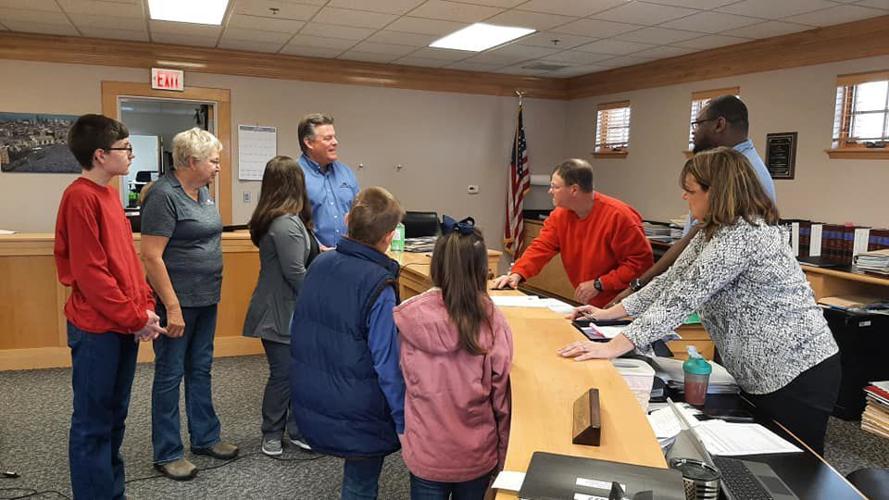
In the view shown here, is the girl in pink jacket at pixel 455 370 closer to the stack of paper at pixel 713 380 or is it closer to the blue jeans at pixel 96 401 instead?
the stack of paper at pixel 713 380

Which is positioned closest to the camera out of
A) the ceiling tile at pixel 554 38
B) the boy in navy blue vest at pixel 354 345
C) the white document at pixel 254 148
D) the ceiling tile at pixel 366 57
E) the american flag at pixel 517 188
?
the boy in navy blue vest at pixel 354 345

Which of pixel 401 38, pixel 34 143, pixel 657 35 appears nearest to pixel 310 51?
pixel 401 38

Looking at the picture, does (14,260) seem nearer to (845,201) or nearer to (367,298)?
(367,298)

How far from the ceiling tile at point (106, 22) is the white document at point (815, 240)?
5.44 metres

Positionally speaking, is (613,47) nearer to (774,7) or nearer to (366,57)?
(774,7)

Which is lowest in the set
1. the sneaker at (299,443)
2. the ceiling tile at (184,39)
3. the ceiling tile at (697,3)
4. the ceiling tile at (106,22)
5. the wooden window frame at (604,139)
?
the sneaker at (299,443)

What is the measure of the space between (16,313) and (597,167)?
6078 mm

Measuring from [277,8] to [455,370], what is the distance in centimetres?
385

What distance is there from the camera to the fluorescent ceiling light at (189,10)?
15.7 feet

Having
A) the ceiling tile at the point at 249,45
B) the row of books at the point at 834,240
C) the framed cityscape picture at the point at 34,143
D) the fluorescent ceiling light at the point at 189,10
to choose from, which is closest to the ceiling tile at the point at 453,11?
the fluorescent ceiling light at the point at 189,10

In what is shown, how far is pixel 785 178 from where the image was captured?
547 cm

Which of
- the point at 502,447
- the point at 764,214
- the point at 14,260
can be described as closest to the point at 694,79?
the point at 764,214

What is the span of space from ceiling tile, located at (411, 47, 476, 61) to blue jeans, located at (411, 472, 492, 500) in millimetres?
5110

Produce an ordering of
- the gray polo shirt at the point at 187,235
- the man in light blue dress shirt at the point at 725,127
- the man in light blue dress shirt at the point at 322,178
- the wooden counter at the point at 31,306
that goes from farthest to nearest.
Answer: the wooden counter at the point at 31,306, the man in light blue dress shirt at the point at 322,178, the man in light blue dress shirt at the point at 725,127, the gray polo shirt at the point at 187,235
